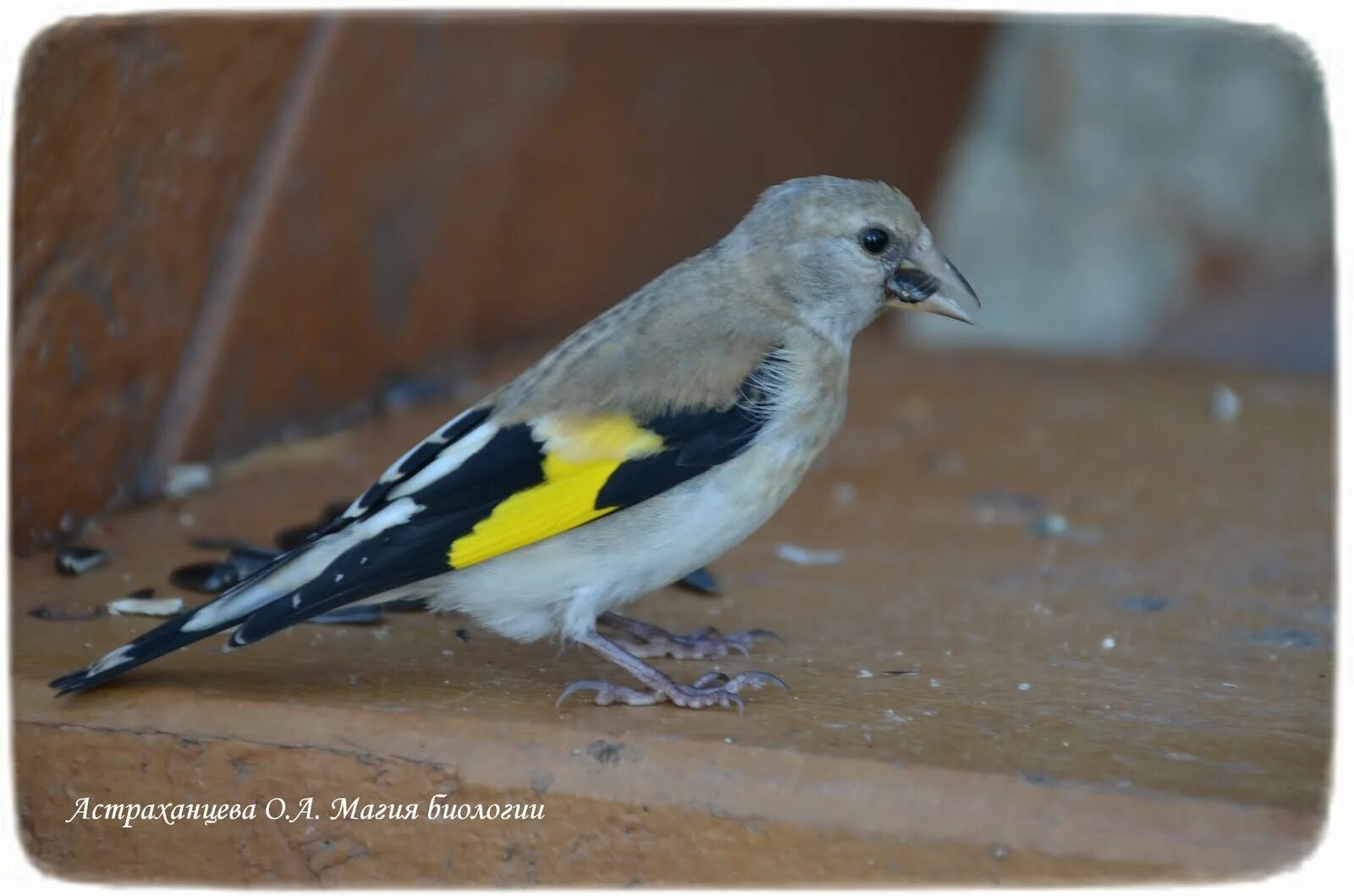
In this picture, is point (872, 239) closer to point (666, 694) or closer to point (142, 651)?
point (666, 694)

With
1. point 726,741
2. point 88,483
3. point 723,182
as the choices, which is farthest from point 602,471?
point 723,182

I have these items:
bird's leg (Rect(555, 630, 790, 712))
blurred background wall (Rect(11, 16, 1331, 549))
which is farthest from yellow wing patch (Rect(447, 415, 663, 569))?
blurred background wall (Rect(11, 16, 1331, 549))

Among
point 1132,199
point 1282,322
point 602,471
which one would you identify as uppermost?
point 602,471

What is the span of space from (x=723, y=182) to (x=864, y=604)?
3.28 meters

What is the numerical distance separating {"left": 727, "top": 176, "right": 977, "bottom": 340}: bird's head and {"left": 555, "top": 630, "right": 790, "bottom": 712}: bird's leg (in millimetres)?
775

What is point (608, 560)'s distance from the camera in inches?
113

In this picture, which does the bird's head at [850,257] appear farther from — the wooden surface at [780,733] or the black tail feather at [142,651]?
the black tail feather at [142,651]

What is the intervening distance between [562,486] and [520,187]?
280 cm

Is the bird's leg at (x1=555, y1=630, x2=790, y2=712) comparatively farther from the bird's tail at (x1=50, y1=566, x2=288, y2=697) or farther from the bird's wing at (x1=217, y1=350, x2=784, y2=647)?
the bird's tail at (x1=50, y1=566, x2=288, y2=697)

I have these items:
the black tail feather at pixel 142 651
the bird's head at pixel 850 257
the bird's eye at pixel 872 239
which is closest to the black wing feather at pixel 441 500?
the black tail feather at pixel 142 651

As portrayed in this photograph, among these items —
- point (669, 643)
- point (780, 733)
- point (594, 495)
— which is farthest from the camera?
point (669, 643)

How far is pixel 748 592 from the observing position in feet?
12.1

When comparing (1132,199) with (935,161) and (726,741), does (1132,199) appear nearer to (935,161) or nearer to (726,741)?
(935,161)

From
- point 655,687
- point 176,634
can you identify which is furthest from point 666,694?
point 176,634
